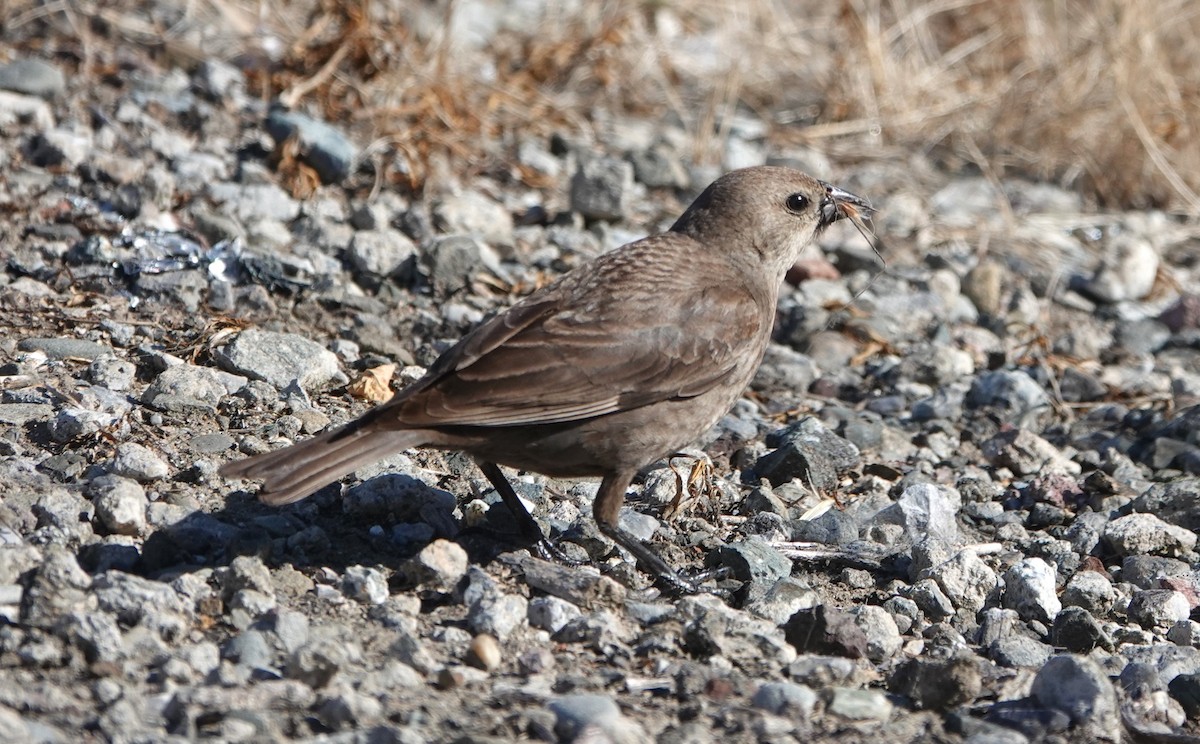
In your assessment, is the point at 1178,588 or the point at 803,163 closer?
the point at 1178,588

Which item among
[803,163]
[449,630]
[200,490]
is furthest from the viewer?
[803,163]

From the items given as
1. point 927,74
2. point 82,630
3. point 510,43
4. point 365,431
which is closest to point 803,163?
point 927,74

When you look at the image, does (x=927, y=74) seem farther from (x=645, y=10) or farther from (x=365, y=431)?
(x=365, y=431)

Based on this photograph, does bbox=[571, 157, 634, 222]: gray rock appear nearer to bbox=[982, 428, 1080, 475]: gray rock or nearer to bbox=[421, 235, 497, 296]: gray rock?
bbox=[421, 235, 497, 296]: gray rock

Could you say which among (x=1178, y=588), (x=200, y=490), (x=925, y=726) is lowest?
(x=1178, y=588)

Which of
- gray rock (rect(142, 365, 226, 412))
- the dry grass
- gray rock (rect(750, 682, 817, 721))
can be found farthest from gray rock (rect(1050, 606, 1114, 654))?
the dry grass

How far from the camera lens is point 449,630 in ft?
12.6

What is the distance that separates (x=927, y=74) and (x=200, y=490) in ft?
20.2

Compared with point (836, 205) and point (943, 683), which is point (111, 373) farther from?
point (943, 683)

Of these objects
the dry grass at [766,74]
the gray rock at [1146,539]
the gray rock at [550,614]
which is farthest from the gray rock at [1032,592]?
the dry grass at [766,74]

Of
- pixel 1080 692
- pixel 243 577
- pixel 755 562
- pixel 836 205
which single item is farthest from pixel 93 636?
pixel 836 205

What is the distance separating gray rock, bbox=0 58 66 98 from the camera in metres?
7.08

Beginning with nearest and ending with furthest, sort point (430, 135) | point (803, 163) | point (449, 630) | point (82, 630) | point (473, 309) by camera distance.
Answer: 1. point (82, 630)
2. point (449, 630)
3. point (473, 309)
4. point (430, 135)
5. point (803, 163)

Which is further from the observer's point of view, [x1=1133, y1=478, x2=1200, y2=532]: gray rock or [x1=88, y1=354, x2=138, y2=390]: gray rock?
[x1=1133, y1=478, x2=1200, y2=532]: gray rock
